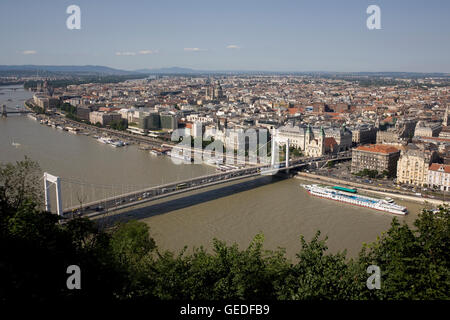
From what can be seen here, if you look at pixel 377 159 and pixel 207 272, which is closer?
pixel 207 272

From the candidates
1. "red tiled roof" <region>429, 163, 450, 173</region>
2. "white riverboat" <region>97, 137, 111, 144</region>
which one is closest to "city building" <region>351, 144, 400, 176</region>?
"red tiled roof" <region>429, 163, 450, 173</region>

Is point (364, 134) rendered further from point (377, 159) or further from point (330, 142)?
point (377, 159)

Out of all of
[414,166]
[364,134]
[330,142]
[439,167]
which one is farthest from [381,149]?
[364,134]

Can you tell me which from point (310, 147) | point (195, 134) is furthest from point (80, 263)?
point (195, 134)

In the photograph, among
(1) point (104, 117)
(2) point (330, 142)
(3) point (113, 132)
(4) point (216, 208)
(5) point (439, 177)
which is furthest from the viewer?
(1) point (104, 117)

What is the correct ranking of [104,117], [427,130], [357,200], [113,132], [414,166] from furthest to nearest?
[104,117], [113,132], [427,130], [414,166], [357,200]

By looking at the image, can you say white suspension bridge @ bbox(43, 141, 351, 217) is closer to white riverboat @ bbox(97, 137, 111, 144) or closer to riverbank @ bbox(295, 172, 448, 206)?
riverbank @ bbox(295, 172, 448, 206)

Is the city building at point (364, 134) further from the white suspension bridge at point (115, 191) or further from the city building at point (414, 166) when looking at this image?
the white suspension bridge at point (115, 191)

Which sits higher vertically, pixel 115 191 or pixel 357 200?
pixel 115 191
